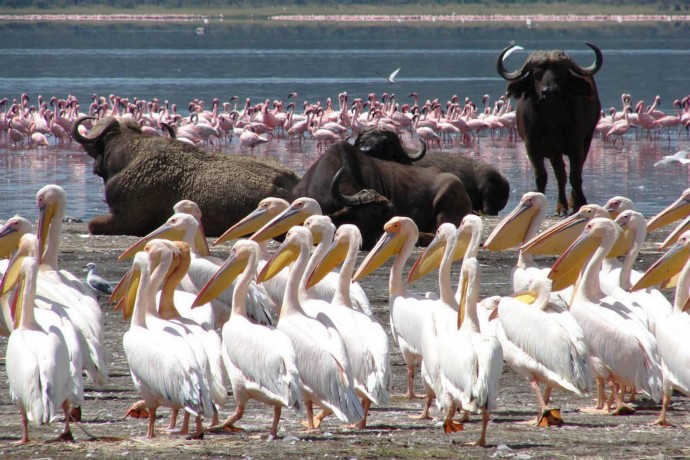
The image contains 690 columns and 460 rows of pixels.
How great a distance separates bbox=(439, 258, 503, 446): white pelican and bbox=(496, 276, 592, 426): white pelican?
0.41 metres

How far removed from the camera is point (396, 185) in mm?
12227

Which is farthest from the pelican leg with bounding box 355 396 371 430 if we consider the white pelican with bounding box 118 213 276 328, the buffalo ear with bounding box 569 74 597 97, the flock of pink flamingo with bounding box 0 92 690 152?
the flock of pink flamingo with bounding box 0 92 690 152

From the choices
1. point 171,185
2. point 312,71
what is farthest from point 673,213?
point 312,71

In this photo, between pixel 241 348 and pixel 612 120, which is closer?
pixel 241 348

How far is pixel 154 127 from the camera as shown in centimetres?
2533

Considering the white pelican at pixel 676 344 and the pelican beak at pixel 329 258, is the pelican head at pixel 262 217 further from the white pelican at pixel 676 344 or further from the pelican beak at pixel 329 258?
the white pelican at pixel 676 344

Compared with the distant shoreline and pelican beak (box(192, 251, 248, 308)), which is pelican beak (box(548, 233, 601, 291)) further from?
the distant shoreline

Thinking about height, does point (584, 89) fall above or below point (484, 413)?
above

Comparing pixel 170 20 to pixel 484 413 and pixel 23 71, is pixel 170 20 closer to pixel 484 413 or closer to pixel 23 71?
pixel 23 71

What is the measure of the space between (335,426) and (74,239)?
20.6ft

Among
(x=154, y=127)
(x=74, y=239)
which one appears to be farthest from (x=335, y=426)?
(x=154, y=127)

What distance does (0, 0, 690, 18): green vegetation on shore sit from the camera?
122375mm

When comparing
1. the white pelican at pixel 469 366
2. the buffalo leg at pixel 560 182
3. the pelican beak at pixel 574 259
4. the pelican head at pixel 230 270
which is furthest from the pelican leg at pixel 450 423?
the buffalo leg at pixel 560 182

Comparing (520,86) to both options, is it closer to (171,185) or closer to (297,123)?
(171,185)
